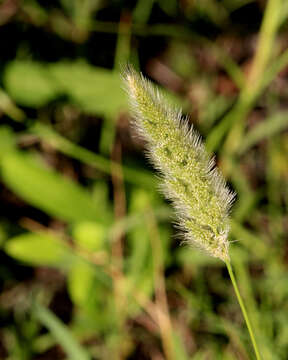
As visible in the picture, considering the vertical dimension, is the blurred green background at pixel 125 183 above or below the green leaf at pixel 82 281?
above

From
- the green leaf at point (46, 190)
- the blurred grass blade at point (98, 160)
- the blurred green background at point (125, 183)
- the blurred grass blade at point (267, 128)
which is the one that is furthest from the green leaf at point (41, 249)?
the blurred grass blade at point (267, 128)

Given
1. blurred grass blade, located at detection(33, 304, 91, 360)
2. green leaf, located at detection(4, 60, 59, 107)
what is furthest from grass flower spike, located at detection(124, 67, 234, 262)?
green leaf, located at detection(4, 60, 59, 107)

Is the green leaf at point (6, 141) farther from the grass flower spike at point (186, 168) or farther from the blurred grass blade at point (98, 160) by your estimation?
the grass flower spike at point (186, 168)

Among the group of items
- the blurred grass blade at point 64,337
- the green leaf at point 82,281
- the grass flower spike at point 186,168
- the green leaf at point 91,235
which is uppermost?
the grass flower spike at point 186,168

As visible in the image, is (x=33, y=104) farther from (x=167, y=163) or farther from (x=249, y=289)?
(x=167, y=163)

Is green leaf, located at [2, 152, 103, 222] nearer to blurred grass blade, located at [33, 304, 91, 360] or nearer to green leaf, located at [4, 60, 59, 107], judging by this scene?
green leaf, located at [4, 60, 59, 107]

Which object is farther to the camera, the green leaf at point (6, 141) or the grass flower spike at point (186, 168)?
the green leaf at point (6, 141)

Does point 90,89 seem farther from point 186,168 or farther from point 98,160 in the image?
point 186,168
